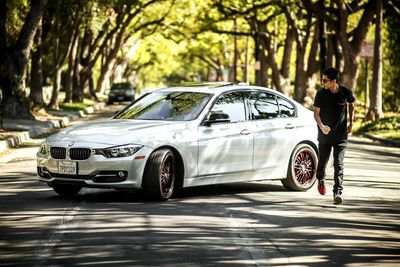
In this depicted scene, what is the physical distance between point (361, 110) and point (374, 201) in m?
31.4

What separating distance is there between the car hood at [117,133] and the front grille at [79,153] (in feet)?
0.24

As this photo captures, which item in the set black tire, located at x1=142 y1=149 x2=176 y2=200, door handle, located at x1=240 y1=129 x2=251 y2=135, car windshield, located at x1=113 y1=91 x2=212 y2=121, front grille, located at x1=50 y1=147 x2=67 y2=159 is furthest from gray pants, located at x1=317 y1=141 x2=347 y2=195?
front grille, located at x1=50 y1=147 x2=67 y2=159

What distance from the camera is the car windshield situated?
11.5 metres

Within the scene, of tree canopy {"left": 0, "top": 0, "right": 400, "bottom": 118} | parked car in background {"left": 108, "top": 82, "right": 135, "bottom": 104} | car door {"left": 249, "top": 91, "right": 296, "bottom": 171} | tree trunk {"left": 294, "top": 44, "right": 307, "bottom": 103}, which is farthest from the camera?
parked car in background {"left": 108, "top": 82, "right": 135, "bottom": 104}

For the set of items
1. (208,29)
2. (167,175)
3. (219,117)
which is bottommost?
(167,175)

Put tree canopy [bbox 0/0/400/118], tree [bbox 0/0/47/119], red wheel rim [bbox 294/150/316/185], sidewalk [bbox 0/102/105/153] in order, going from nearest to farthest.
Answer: red wheel rim [bbox 294/150/316/185] < sidewalk [bbox 0/102/105/153] < tree [bbox 0/0/47/119] < tree canopy [bbox 0/0/400/118]

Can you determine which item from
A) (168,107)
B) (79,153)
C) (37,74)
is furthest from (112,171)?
(37,74)

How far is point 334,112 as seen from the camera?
11.1 m

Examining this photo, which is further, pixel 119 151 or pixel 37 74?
pixel 37 74

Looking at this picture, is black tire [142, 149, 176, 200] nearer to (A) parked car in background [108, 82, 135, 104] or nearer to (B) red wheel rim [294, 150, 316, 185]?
(B) red wheel rim [294, 150, 316, 185]

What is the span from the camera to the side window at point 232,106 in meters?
11.7

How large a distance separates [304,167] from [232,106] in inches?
60.3

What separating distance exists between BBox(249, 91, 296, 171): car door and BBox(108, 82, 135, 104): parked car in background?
46.6 meters

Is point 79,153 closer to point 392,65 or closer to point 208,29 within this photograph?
point 392,65
